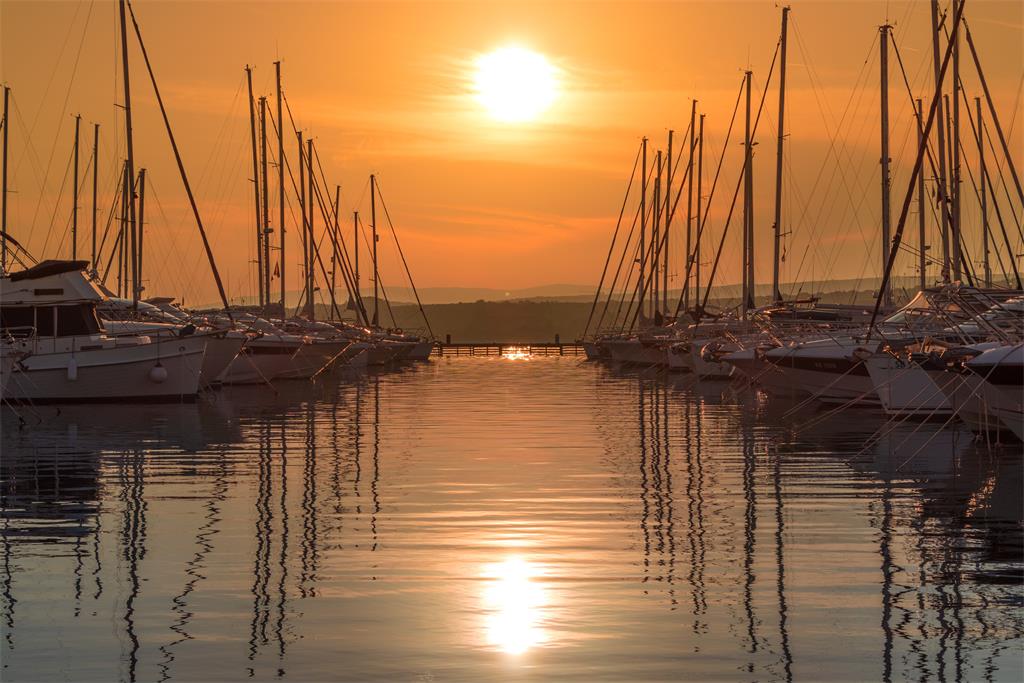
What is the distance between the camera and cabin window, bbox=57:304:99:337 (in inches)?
1555

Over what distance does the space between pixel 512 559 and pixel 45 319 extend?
27.9 meters

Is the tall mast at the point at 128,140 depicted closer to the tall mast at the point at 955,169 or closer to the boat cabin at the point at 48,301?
the boat cabin at the point at 48,301

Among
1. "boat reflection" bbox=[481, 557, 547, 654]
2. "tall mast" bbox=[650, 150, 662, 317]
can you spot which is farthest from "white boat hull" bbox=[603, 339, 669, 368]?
"boat reflection" bbox=[481, 557, 547, 654]

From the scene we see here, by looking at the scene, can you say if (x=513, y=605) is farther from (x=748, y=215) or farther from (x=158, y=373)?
(x=748, y=215)

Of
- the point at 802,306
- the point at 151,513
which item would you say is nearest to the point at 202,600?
the point at 151,513

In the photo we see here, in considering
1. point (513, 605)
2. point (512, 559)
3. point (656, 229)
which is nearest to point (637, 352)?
point (656, 229)

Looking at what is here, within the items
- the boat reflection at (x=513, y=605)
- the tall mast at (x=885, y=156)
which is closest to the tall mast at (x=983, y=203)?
the tall mast at (x=885, y=156)

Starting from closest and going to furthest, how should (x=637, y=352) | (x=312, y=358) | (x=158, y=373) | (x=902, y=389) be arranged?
1. (x=902, y=389)
2. (x=158, y=373)
3. (x=312, y=358)
4. (x=637, y=352)

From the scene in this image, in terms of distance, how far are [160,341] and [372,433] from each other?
11.7 m

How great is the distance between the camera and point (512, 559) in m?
14.2

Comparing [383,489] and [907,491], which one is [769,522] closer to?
[907,491]

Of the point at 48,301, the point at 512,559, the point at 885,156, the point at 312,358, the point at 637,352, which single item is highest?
the point at 885,156

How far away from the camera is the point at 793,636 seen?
430 inches

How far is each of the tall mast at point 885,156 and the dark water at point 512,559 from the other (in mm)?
17104
